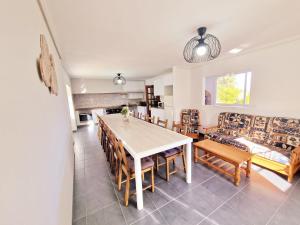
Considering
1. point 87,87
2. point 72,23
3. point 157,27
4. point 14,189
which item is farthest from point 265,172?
point 87,87

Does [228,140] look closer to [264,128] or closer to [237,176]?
[264,128]

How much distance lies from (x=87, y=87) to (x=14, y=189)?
649 cm

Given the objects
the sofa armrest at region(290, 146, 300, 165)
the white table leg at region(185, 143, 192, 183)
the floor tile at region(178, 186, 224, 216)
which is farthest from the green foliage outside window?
the floor tile at region(178, 186, 224, 216)

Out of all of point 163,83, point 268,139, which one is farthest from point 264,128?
point 163,83

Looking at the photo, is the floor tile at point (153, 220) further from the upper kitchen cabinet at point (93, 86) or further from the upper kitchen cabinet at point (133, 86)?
the upper kitchen cabinet at point (133, 86)

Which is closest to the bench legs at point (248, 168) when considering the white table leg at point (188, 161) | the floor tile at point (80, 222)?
the white table leg at point (188, 161)

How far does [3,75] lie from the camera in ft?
1.63

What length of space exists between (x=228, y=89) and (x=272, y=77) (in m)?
1.06

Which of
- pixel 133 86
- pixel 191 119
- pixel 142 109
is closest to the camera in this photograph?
pixel 191 119

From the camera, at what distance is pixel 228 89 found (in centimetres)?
373

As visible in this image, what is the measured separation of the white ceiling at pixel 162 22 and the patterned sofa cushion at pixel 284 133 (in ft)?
5.16

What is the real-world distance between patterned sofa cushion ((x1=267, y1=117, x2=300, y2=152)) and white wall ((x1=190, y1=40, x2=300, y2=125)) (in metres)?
0.20

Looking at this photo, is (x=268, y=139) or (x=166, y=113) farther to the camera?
(x=166, y=113)

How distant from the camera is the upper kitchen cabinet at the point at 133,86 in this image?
24.0 ft
